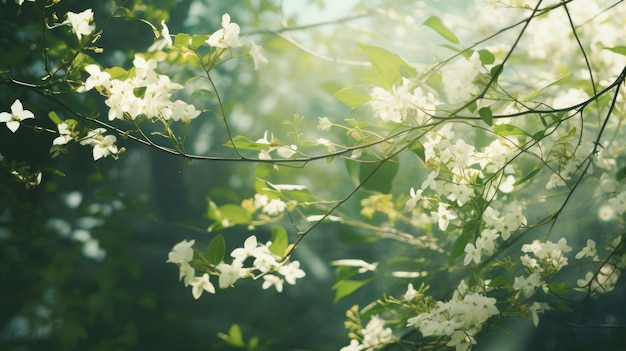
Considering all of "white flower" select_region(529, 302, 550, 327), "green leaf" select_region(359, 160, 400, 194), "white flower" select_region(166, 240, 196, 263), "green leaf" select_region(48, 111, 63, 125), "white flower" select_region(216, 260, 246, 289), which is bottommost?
"white flower" select_region(216, 260, 246, 289)

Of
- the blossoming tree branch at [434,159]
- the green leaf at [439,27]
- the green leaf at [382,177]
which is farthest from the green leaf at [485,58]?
the green leaf at [382,177]

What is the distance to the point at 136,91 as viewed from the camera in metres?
0.67

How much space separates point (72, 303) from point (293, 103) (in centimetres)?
117

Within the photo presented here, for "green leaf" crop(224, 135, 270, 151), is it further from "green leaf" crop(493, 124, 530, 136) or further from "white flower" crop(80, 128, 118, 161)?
"green leaf" crop(493, 124, 530, 136)

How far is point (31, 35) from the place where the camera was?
4.28 feet

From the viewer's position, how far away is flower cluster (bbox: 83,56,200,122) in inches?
25.4

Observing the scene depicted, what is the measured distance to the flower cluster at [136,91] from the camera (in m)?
0.65

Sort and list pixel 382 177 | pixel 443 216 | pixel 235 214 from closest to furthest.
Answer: pixel 443 216
pixel 382 177
pixel 235 214

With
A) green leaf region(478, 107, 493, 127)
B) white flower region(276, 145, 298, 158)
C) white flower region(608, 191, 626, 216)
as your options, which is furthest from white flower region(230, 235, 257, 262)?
white flower region(608, 191, 626, 216)

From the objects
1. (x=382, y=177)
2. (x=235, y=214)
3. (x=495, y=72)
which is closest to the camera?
(x=495, y=72)

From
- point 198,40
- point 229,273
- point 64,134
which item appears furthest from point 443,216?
point 64,134

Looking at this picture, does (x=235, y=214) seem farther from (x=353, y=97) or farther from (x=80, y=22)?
(x=80, y=22)

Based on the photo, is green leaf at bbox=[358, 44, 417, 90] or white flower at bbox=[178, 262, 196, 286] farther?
green leaf at bbox=[358, 44, 417, 90]

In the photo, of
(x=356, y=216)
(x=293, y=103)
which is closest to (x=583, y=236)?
(x=356, y=216)
